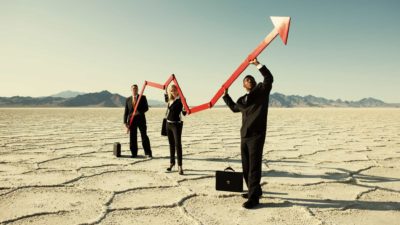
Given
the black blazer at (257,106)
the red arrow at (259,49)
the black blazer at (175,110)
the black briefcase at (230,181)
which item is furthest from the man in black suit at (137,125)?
the black blazer at (257,106)

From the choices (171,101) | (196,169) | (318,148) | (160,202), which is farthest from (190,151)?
(160,202)

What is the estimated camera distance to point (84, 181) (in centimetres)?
453

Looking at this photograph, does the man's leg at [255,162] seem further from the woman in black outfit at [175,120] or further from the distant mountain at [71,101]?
the distant mountain at [71,101]

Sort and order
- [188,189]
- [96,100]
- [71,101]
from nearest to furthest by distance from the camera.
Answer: [188,189]
[71,101]
[96,100]

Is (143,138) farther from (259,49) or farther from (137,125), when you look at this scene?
(259,49)

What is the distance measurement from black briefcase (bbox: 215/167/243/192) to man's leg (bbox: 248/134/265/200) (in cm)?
38

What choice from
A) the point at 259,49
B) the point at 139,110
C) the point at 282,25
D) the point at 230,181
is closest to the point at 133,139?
the point at 139,110

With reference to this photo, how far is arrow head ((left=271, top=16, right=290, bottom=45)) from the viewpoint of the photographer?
3.00 m

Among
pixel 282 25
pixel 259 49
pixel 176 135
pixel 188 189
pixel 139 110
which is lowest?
pixel 188 189

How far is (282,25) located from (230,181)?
5.98 ft

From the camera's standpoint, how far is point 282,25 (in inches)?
120

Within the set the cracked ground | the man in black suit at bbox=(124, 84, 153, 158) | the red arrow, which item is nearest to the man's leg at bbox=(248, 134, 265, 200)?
the cracked ground

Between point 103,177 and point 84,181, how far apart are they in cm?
31

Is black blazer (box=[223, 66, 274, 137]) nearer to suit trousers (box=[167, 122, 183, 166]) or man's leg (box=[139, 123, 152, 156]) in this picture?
suit trousers (box=[167, 122, 183, 166])
